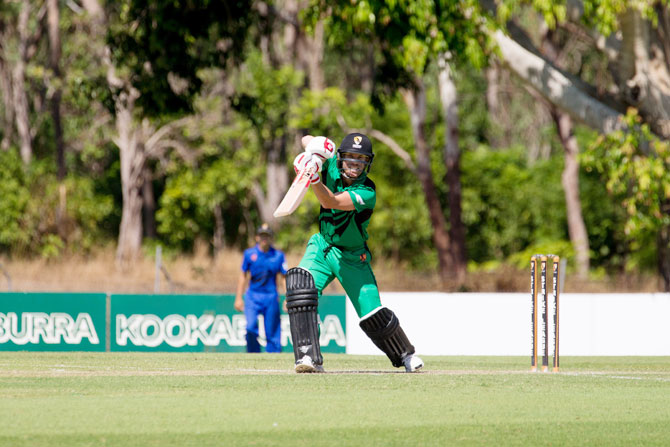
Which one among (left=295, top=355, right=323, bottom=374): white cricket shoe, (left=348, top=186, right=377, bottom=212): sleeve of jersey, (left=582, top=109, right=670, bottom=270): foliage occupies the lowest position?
(left=295, top=355, right=323, bottom=374): white cricket shoe

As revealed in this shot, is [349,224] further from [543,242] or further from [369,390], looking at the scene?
[543,242]

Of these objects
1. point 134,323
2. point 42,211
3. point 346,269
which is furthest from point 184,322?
point 42,211

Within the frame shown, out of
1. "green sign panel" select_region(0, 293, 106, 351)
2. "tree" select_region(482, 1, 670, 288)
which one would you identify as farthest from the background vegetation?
"green sign panel" select_region(0, 293, 106, 351)

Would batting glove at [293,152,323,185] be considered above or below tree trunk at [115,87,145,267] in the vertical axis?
below

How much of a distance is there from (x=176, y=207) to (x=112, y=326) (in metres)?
26.4

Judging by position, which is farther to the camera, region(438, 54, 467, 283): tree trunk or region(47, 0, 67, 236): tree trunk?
region(47, 0, 67, 236): tree trunk

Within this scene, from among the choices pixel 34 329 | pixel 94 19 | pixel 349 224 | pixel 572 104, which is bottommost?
pixel 34 329

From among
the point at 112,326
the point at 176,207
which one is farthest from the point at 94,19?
the point at 112,326

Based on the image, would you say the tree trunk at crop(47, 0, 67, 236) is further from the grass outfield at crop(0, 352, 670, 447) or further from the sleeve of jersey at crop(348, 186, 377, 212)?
the grass outfield at crop(0, 352, 670, 447)

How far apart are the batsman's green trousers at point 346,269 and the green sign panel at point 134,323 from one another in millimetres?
8682

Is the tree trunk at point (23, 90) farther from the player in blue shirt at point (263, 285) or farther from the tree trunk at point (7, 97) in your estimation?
the player in blue shirt at point (263, 285)

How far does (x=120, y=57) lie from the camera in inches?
858

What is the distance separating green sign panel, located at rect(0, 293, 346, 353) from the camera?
59.2 feet

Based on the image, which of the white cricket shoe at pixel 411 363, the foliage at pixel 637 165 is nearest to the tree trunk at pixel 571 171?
the foliage at pixel 637 165
